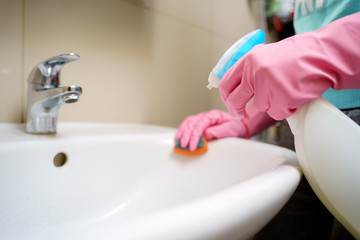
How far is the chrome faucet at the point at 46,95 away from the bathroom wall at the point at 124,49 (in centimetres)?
8

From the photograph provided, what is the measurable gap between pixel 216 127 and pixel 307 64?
260mm

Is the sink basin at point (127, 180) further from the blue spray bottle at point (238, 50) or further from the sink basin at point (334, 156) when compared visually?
the blue spray bottle at point (238, 50)

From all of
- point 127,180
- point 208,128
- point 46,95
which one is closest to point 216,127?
point 208,128

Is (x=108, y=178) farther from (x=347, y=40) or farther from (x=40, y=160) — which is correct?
(x=347, y=40)

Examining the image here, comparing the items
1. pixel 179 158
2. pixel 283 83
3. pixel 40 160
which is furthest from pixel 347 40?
pixel 40 160

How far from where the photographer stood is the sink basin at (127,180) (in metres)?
0.19

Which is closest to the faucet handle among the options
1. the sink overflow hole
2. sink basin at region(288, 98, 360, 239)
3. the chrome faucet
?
the chrome faucet

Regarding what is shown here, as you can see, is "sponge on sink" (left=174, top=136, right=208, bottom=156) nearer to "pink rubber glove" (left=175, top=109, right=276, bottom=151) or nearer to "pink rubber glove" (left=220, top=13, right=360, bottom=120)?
"pink rubber glove" (left=175, top=109, right=276, bottom=151)

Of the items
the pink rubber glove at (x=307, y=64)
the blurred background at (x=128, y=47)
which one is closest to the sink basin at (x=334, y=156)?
the pink rubber glove at (x=307, y=64)

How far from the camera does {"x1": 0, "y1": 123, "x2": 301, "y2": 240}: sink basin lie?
0.62ft

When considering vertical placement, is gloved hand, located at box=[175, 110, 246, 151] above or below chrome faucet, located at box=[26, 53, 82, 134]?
below

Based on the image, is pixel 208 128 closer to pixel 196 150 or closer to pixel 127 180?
pixel 196 150

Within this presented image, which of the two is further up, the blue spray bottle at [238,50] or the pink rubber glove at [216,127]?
the blue spray bottle at [238,50]

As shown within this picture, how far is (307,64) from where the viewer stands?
223mm
